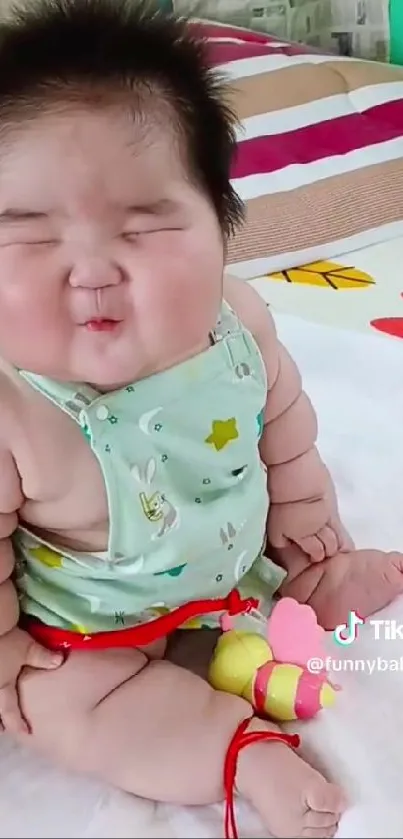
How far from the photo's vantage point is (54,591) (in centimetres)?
58

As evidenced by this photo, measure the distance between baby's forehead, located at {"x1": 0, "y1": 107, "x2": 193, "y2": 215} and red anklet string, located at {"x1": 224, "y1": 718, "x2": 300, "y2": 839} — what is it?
0.25 m

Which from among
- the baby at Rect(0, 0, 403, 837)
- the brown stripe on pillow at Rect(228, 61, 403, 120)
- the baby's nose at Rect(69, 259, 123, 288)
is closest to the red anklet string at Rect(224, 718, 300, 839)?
the baby at Rect(0, 0, 403, 837)

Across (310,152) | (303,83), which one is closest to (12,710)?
(310,152)

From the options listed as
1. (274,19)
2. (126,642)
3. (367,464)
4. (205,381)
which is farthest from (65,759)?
(274,19)

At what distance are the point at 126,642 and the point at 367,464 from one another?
25cm

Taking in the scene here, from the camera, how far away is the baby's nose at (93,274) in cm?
47

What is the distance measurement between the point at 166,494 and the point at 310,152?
2.45 ft

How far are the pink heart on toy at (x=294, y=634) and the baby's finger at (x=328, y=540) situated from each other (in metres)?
0.05

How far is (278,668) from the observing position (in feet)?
1.87

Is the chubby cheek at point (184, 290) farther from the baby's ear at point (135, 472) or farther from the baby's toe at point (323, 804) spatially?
the baby's toe at point (323, 804)

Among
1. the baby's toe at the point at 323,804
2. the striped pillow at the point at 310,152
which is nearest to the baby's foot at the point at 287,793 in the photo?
the baby's toe at the point at 323,804

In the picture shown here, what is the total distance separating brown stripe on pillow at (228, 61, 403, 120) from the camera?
125cm

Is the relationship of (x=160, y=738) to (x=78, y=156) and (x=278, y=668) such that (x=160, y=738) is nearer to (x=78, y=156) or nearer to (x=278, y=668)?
(x=278, y=668)

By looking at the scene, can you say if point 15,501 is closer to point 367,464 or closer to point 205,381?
point 205,381
